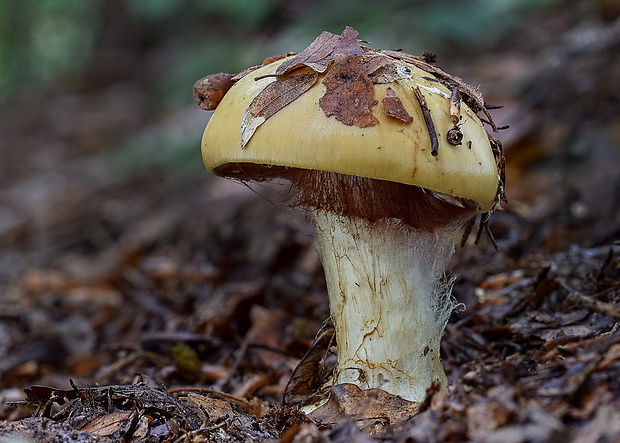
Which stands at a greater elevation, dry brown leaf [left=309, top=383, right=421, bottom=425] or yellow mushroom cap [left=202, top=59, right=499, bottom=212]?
yellow mushroom cap [left=202, top=59, right=499, bottom=212]

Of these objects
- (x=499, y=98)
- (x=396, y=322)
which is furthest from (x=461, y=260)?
(x=499, y=98)

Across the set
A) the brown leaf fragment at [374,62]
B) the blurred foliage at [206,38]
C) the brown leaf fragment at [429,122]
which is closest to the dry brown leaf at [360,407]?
the brown leaf fragment at [429,122]

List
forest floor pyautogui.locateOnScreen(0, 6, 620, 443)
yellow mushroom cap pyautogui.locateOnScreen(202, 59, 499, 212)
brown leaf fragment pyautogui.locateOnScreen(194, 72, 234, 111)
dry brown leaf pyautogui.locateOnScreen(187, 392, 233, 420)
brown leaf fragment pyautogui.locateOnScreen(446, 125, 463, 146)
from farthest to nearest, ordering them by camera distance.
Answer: brown leaf fragment pyautogui.locateOnScreen(194, 72, 234, 111)
dry brown leaf pyautogui.locateOnScreen(187, 392, 233, 420)
brown leaf fragment pyautogui.locateOnScreen(446, 125, 463, 146)
yellow mushroom cap pyautogui.locateOnScreen(202, 59, 499, 212)
forest floor pyautogui.locateOnScreen(0, 6, 620, 443)

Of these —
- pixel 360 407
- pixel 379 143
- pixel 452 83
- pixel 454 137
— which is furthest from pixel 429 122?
pixel 360 407

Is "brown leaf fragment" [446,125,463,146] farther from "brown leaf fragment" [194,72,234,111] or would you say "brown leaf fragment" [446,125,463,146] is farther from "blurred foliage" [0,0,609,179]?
"blurred foliage" [0,0,609,179]

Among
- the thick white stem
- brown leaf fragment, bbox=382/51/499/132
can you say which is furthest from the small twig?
brown leaf fragment, bbox=382/51/499/132

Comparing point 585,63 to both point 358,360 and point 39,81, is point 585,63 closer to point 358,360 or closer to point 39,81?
point 358,360

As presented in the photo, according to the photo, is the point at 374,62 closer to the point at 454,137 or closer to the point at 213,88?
the point at 454,137
